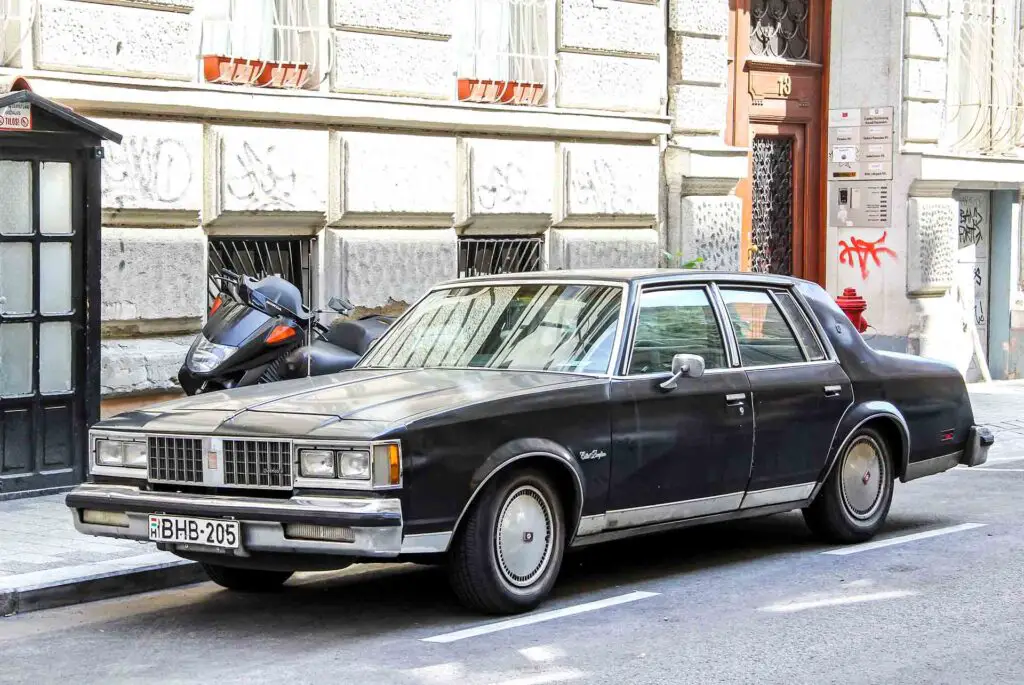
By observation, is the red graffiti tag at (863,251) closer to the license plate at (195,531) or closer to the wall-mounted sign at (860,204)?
the wall-mounted sign at (860,204)

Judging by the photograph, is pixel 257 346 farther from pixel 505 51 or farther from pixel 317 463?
pixel 505 51

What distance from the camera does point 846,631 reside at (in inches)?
272

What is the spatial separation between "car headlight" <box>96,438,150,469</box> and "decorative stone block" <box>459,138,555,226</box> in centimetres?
669

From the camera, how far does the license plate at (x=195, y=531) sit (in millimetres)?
6859

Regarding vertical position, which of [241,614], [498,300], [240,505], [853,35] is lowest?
[241,614]

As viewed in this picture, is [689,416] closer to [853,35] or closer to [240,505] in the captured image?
[240,505]

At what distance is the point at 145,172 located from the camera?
454 inches

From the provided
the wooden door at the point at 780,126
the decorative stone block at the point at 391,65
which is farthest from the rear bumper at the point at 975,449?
the wooden door at the point at 780,126

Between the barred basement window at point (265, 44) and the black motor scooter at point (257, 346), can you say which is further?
the barred basement window at point (265, 44)

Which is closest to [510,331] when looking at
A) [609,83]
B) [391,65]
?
[391,65]

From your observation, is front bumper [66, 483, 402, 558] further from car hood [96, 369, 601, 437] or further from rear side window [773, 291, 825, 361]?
rear side window [773, 291, 825, 361]

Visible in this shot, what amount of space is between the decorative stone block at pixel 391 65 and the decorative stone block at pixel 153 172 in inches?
57.6

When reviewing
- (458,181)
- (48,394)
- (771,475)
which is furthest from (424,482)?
(458,181)

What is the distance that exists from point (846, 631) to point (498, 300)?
251 cm
